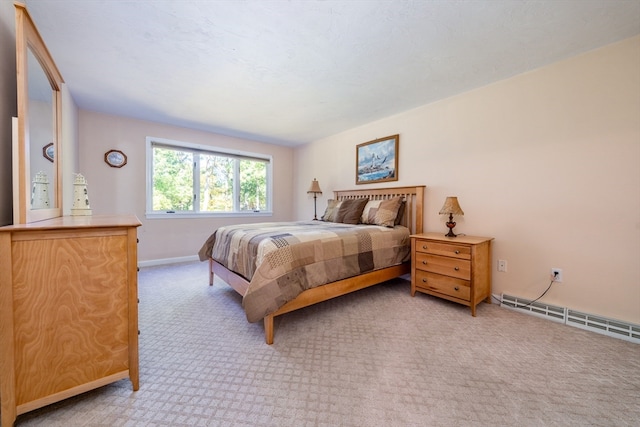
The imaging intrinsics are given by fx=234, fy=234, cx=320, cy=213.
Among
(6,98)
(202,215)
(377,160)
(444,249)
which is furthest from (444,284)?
(202,215)

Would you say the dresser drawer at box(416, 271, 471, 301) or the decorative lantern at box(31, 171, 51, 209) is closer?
the decorative lantern at box(31, 171, 51, 209)

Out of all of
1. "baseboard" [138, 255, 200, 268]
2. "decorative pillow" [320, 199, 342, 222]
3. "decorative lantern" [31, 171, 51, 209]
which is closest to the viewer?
"decorative lantern" [31, 171, 51, 209]

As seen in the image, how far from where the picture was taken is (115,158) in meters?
3.26

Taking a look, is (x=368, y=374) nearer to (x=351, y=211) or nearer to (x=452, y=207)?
(x=452, y=207)

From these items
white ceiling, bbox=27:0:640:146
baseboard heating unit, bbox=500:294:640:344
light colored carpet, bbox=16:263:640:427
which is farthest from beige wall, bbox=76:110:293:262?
baseboard heating unit, bbox=500:294:640:344

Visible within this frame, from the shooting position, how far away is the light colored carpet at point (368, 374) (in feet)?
3.52

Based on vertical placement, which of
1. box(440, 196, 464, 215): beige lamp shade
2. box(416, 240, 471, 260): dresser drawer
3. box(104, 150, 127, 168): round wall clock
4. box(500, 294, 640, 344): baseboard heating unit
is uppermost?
box(104, 150, 127, 168): round wall clock

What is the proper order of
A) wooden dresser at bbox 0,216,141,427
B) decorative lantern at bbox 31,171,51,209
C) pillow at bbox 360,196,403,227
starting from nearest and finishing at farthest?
wooden dresser at bbox 0,216,141,427 → decorative lantern at bbox 31,171,51,209 → pillow at bbox 360,196,403,227

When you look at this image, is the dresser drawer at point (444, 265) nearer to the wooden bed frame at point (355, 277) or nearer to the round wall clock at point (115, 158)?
the wooden bed frame at point (355, 277)

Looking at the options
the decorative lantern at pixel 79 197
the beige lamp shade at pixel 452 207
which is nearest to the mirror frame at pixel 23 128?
the decorative lantern at pixel 79 197

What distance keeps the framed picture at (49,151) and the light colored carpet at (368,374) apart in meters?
1.35

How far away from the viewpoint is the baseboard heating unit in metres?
1.68

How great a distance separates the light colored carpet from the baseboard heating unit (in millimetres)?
73

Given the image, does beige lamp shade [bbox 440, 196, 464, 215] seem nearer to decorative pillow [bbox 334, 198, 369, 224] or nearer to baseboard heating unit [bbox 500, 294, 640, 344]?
baseboard heating unit [bbox 500, 294, 640, 344]
